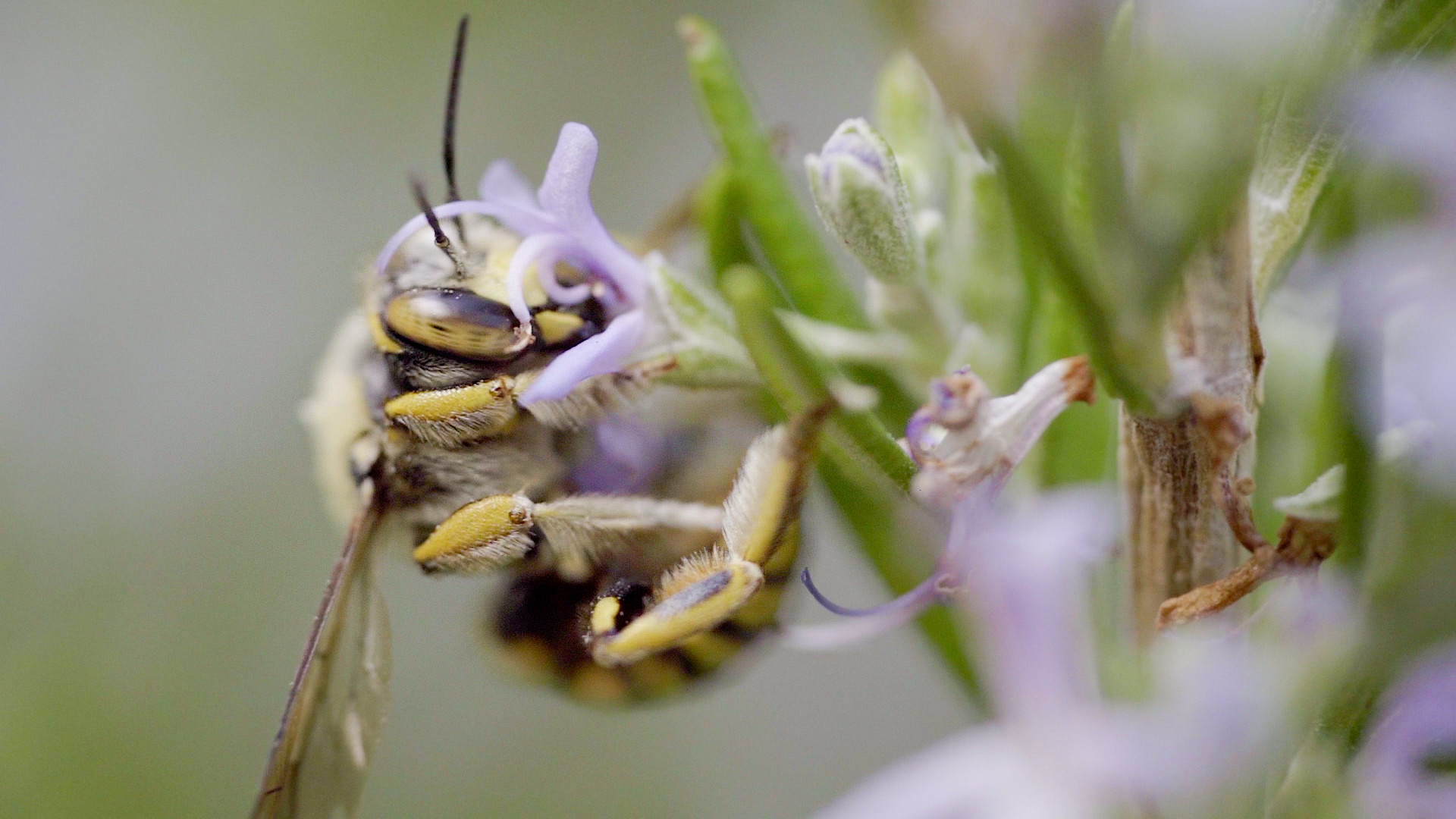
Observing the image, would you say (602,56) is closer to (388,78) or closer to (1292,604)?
(388,78)

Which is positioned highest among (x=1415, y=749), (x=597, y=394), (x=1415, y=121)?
(x=597, y=394)

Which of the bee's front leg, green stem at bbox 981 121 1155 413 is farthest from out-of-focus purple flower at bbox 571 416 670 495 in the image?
green stem at bbox 981 121 1155 413

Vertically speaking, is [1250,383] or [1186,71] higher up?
[1186,71]

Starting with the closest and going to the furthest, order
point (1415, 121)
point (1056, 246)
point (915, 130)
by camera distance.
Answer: point (1056, 246), point (1415, 121), point (915, 130)

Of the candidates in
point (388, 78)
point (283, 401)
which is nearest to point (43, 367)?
point (283, 401)

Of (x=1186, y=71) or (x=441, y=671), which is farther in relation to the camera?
(x=441, y=671)

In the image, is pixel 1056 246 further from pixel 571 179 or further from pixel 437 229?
pixel 437 229

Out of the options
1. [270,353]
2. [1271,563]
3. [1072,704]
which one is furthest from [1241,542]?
[270,353]

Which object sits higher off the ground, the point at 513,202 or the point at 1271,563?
the point at 513,202
